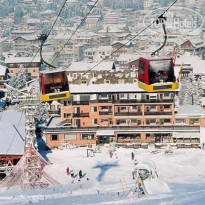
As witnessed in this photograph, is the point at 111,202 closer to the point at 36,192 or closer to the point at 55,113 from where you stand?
the point at 36,192

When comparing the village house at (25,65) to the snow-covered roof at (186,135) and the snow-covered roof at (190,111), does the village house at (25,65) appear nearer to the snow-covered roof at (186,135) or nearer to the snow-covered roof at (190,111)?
the snow-covered roof at (190,111)

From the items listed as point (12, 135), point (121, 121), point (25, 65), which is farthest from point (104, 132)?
point (25, 65)

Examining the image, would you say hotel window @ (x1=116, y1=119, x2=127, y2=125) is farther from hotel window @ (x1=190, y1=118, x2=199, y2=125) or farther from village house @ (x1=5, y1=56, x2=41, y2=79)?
village house @ (x1=5, y1=56, x2=41, y2=79)

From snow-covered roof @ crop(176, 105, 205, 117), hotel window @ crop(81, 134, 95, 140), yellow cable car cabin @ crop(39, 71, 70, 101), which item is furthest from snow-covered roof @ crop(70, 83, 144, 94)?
yellow cable car cabin @ crop(39, 71, 70, 101)

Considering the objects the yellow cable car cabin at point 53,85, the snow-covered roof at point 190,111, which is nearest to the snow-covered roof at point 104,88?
the snow-covered roof at point 190,111

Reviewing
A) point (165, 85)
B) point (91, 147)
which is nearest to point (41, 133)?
point (91, 147)
